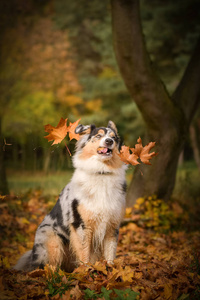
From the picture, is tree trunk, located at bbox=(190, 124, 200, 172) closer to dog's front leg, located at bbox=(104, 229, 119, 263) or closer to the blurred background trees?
the blurred background trees

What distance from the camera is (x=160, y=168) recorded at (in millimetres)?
6539

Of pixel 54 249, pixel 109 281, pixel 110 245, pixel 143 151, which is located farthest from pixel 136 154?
pixel 54 249

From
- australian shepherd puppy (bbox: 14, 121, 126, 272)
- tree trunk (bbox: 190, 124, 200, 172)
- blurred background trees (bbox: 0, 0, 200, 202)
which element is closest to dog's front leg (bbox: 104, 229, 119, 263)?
australian shepherd puppy (bbox: 14, 121, 126, 272)

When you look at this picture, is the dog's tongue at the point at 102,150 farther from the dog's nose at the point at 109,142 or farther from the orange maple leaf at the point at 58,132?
the orange maple leaf at the point at 58,132

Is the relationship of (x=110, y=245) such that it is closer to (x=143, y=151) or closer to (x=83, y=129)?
(x=143, y=151)

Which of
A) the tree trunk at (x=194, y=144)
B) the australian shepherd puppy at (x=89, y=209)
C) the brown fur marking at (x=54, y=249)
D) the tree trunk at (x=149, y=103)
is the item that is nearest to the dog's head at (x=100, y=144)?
the australian shepherd puppy at (x=89, y=209)

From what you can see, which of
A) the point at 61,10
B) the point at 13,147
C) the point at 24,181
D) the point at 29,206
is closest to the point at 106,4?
the point at 61,10

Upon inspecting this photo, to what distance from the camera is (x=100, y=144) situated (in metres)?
3.28

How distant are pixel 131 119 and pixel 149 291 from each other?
14080 mm

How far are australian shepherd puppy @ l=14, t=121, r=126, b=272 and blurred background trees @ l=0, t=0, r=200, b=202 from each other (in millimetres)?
7134

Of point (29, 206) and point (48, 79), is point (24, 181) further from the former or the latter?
point (48, 79)

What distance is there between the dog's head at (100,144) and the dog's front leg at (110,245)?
881 millimetres

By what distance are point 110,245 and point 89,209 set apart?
0.58 metres

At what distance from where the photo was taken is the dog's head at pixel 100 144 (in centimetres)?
329
